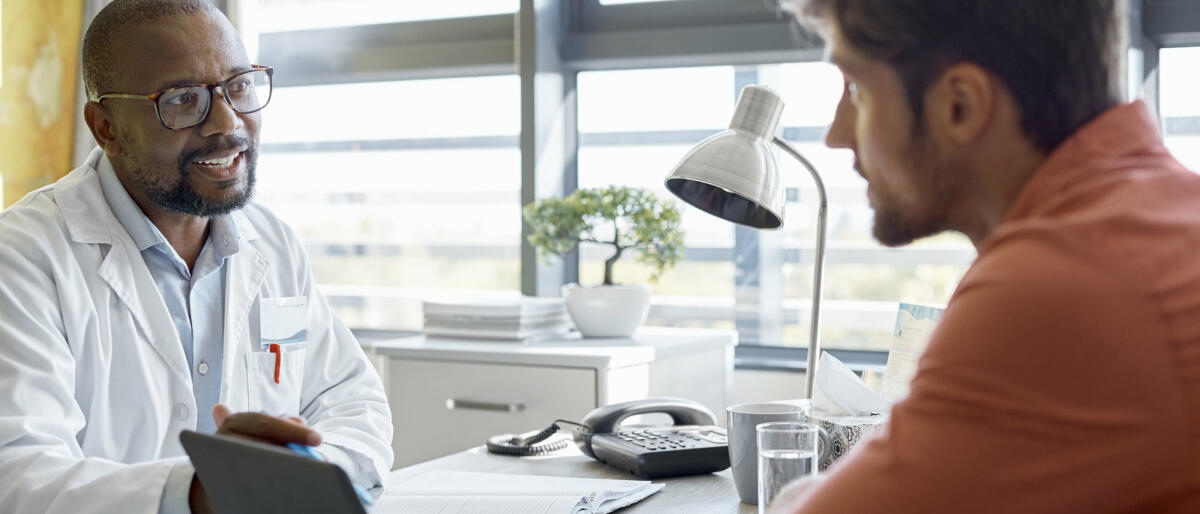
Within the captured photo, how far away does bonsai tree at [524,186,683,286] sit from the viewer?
8.68ft

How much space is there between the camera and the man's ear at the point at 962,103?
76 centimetres

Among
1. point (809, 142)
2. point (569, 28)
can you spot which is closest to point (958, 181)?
point (809, 142)

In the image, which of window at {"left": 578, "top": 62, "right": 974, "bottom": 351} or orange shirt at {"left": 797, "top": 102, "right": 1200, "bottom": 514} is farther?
window at {"left": 578, "top": 62, "right": 974, "bottom": 351}

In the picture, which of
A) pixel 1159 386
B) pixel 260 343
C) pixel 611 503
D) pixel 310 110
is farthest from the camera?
pixel 310 110

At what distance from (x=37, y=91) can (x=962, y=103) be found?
3.34 m

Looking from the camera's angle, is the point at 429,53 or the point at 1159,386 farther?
the point at 429,53

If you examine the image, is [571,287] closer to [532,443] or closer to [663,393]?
[663,393]

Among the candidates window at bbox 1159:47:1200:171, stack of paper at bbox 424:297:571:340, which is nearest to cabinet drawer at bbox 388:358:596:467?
stack of paper at bbox 424:297:571:340

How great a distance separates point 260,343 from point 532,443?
0.47 metres

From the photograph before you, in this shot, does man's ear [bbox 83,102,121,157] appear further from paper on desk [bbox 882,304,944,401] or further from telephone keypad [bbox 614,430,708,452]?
paper on desk [bbox 882,304,944,401]

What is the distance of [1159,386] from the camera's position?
0.63m

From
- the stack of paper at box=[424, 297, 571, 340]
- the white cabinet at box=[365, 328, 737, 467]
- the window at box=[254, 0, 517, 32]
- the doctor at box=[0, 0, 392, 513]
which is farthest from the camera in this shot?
the window at box=[254, 0, 517, 32]

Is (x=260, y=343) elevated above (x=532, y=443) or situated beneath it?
elevated above

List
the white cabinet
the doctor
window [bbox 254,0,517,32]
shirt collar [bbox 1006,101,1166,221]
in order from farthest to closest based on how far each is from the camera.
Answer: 1. window [bbox 254,0,517,32]
2. the white cabinet
3. the doctor
4. shirt collar [bbox 1006,101,1166,221]
